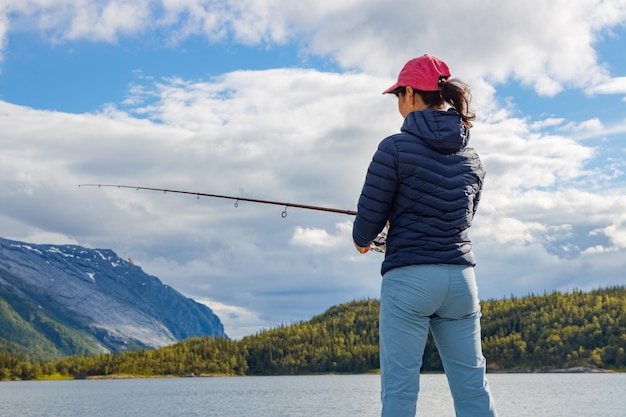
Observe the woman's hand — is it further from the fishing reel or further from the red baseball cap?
the red baseball cap

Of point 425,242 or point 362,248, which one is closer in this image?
point 425,242

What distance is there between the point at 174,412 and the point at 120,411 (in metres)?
9.24

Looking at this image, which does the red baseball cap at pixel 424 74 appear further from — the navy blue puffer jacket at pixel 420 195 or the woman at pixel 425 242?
the navy blue puffer jacket at pixel 420 195

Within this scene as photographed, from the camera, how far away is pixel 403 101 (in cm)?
434

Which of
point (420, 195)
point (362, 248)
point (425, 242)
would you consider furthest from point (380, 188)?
point (362, 248)

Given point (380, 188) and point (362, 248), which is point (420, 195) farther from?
point (362, 248)

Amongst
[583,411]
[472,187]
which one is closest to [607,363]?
[583,411]

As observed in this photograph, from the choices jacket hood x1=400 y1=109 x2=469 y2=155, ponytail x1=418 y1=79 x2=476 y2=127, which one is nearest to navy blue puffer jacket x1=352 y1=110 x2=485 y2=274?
jacket hood x1=400 y1=109 x2=469 y2=155

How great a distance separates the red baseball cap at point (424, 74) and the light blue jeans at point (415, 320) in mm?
981

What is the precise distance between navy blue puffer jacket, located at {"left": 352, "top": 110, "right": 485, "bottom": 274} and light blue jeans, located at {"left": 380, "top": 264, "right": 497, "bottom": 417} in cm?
8

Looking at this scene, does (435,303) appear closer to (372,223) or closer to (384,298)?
(384,298)

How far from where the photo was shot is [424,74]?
419 centimetres

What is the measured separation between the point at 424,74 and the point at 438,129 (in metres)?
0.33

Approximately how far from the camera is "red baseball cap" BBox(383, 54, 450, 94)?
13.8 feet
